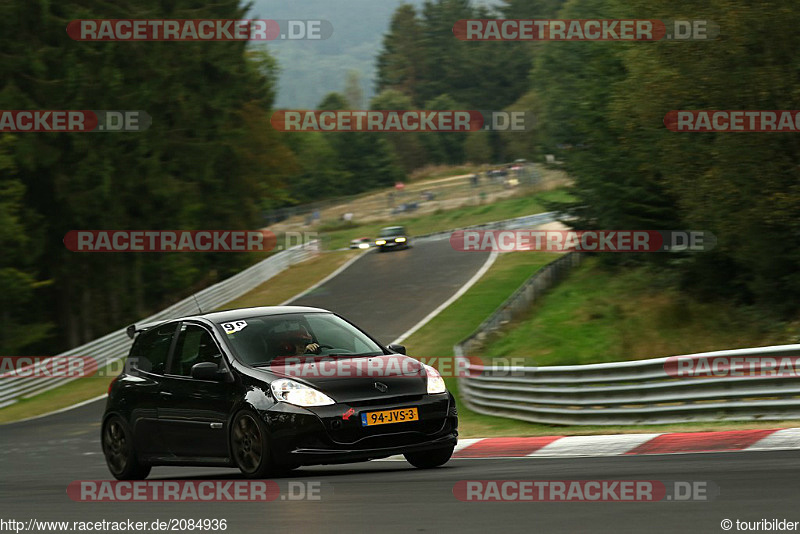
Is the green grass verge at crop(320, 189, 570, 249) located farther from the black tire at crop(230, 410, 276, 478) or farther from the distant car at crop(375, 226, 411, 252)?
the black tire at crop(230, 410, 276, 478)

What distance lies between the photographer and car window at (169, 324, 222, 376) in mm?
10883

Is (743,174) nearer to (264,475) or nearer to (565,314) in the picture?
(565,314)

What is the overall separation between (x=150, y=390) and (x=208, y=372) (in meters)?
1.29

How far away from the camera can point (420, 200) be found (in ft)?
294

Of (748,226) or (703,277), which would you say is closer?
(748,226)

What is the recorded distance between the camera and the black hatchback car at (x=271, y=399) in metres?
9.79

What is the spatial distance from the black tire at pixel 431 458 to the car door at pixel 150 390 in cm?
225

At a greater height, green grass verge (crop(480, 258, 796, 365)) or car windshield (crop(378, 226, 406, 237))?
car windshield (crop(378, 226, 406, 237))

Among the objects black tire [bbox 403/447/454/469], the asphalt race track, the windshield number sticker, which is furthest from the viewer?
the windshield number sticker

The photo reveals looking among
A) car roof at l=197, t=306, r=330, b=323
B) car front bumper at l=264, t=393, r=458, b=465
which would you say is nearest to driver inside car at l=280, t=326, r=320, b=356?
car roof at l=197, t=306, r=330, b=323

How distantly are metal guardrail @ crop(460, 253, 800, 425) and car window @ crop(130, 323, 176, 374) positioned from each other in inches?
227

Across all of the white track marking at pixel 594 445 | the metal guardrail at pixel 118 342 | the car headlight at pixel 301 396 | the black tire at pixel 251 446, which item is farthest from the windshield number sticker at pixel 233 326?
the metal guardrail at pixel 118 342

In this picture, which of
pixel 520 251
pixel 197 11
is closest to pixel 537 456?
pixel 520 251

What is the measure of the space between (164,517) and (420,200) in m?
82.2
